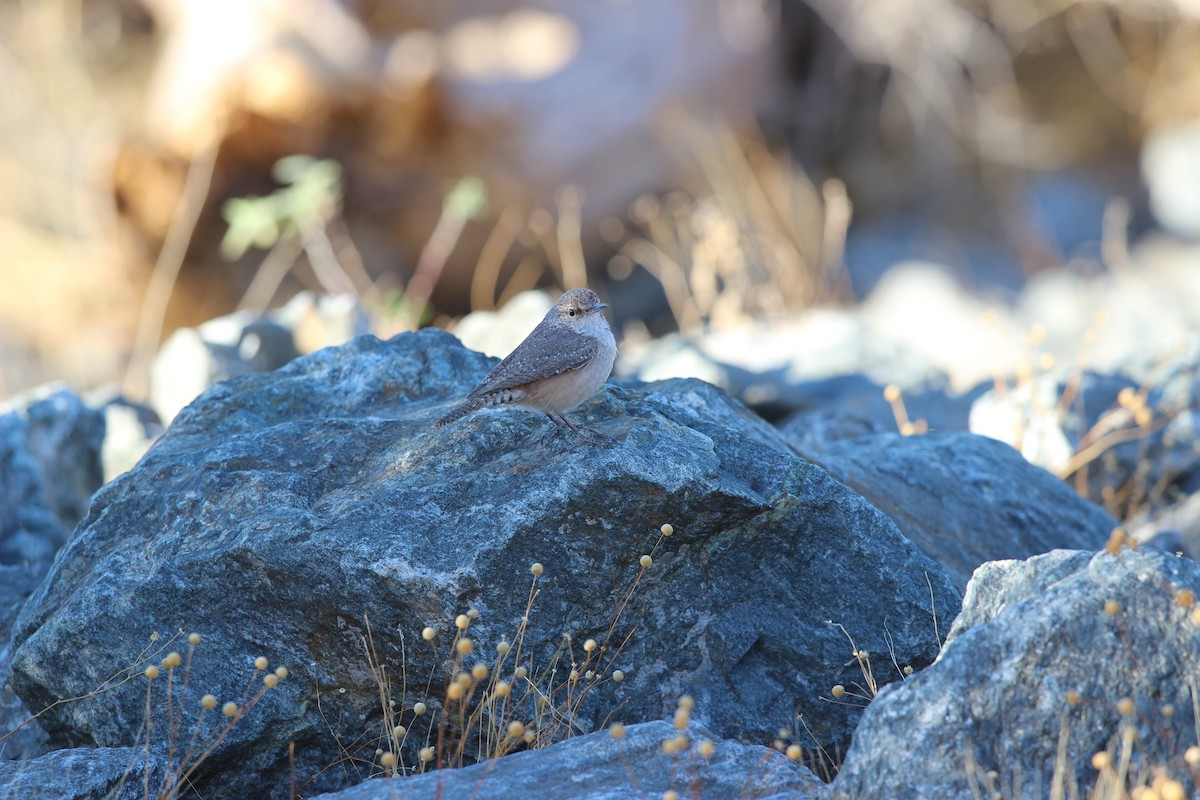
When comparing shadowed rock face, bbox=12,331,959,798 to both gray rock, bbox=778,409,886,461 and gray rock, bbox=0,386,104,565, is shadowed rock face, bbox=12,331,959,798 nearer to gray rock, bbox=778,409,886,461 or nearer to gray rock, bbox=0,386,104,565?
gray rock, bbox=0,386,104,565

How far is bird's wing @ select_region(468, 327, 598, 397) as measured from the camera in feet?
16.2

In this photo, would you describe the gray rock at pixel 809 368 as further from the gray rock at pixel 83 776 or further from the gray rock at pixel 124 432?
the gray rock at pixel 83 776

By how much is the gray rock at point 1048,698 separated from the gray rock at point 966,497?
6.20 feet

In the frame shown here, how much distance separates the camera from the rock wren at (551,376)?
4.92 metres

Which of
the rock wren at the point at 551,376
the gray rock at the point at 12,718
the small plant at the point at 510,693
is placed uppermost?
the rock wren at the point at 551,376

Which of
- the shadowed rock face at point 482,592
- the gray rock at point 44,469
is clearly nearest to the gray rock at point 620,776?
the shadowed rock face at point 482,592

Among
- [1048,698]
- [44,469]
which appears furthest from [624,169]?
[1048,698]

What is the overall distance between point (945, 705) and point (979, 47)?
1397cm

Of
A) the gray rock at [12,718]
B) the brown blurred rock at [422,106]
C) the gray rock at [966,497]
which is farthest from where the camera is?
the brown blurred rock at [422,106]

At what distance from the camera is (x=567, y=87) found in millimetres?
13703

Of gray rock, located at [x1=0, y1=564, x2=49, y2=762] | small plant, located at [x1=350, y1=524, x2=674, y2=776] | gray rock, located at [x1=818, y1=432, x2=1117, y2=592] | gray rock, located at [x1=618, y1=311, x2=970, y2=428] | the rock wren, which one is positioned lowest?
gray rock, located at [x1=618, y1=311, x2=970, y2=428]

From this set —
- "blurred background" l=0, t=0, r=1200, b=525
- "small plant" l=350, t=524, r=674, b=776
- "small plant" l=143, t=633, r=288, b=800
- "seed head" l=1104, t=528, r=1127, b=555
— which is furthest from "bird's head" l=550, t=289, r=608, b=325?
"blurred background" l=0, t=0, r=1200, b=525

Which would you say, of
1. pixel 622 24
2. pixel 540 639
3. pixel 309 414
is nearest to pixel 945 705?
pixel 540 639

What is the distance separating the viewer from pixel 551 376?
499cm
